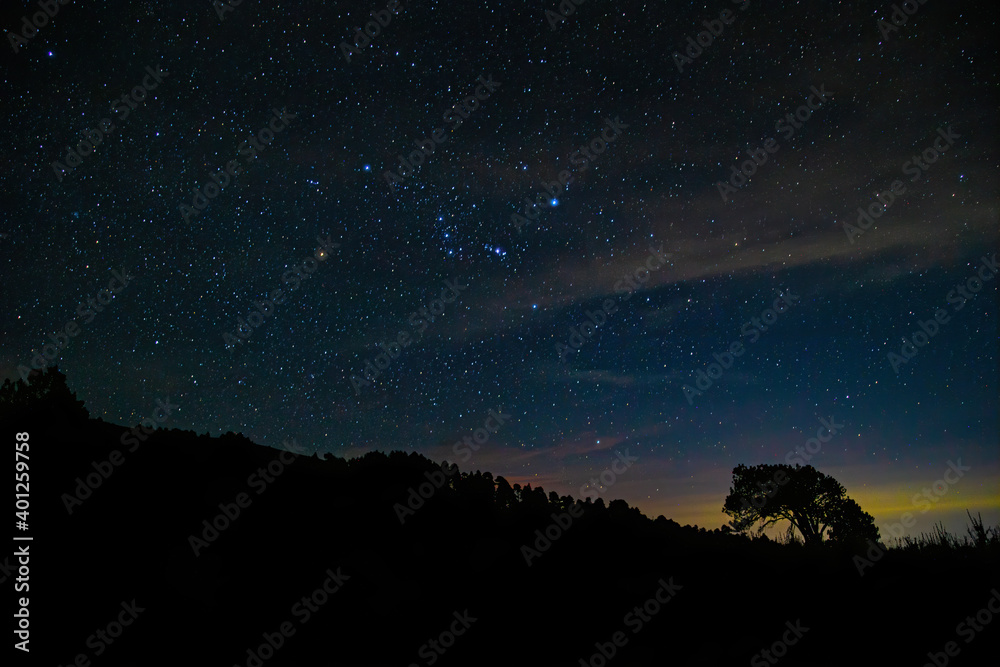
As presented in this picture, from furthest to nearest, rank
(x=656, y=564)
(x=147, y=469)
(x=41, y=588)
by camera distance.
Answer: (x=656, y=564)
(x=147, y=469)
(x=41, y=588)

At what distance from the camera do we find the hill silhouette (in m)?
6.01

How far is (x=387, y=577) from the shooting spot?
24.6 ft

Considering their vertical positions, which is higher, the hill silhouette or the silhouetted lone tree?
the silhouetted lone tree

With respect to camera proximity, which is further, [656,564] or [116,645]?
[656,564]

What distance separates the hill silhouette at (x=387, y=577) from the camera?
6.01 metres

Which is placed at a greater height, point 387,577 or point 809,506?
point 809,506

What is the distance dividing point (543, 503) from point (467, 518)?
2.19m

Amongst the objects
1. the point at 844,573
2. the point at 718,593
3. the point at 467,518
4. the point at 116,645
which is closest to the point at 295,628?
the point at 116,645

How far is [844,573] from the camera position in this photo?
9453 millimetres

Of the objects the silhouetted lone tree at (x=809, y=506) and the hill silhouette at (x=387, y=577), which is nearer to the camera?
the hill silhouette at (x=387, y=577)

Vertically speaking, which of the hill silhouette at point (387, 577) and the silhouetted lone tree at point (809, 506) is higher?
the silhouetted lone tree at point (809, 506)

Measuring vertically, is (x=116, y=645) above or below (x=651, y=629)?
below

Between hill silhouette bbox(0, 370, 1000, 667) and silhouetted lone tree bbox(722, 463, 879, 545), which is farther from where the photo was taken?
silhouetted lone tree bbox(722, 463, 879, 545)

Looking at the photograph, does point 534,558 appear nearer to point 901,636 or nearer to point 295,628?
point 295,628
